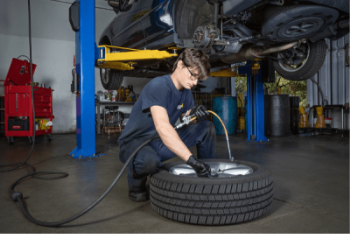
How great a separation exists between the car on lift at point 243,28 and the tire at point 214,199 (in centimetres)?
159

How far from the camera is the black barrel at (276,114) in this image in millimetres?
5453

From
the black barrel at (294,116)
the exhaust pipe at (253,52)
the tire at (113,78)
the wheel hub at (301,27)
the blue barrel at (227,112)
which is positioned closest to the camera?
the wheel hub at (301,27)

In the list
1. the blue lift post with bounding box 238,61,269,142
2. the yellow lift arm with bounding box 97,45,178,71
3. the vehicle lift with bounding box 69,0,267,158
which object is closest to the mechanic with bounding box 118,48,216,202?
the yellow lift arm with bounding box 97,45,178,71

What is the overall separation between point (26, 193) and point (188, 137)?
120cm

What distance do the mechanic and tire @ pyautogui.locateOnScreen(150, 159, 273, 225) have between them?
138 millimetres

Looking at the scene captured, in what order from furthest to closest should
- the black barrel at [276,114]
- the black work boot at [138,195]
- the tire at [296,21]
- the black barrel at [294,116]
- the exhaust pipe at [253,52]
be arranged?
the black barrel at [294,116] → the black barrel at [276,114] → the exhaust pipe at [253,52] → the tire at [296,21] → the black work boot at [138,195]

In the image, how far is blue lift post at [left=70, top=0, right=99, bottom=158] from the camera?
329 cm

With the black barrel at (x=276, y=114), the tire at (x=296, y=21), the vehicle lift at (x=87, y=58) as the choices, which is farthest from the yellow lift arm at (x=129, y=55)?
the black barrel at (x=276, y=114)

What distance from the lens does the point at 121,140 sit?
68.7 inches

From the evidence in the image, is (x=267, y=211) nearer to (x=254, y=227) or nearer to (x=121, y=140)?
(x=254, y=227)

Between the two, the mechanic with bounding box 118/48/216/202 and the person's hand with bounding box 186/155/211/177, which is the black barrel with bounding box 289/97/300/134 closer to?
the mechanic with bounding box 118/48/216/202

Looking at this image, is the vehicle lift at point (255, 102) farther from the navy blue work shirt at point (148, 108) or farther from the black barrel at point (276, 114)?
the navy blue work shirt at point (148, 108)

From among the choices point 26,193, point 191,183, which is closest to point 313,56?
point 191,183

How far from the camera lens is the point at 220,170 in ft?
5.88
